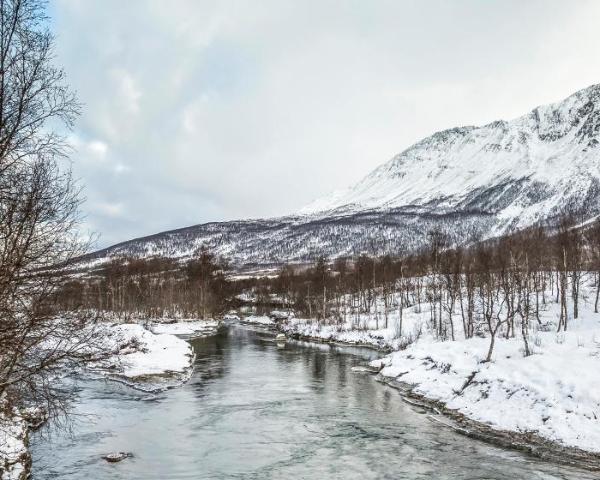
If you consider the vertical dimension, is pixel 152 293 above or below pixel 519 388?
above

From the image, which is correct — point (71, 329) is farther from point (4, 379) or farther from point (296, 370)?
point (296, 370)

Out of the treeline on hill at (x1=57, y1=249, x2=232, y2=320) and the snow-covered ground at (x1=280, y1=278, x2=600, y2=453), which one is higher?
the treeline on hill at (x1=57, y1=249, x2=232, y2=320)

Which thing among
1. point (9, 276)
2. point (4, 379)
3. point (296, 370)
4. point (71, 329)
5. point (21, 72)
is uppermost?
point (21, 72)

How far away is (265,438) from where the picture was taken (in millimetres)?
23703

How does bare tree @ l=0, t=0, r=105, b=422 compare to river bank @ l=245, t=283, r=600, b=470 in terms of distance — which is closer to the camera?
bare tree @ l=0, t=0, r=105, b=422

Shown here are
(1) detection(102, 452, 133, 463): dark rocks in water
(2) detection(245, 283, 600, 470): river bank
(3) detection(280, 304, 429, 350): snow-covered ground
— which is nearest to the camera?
(1) detection(102, 452, 133, 463): dark rocks in water

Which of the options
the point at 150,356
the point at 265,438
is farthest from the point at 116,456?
the point at 150,356

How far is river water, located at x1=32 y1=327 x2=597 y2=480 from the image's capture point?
19.1 metres

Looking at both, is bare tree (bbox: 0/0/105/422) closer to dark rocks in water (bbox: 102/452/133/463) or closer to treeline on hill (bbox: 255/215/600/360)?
dark rocks in water (bbox: 102/452/133/463)

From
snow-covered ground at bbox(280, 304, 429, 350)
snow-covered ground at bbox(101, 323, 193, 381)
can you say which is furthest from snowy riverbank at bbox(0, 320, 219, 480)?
snow-covered ground at bbox(280, 304, 429, 350)

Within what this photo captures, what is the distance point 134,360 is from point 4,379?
32925 millimetres

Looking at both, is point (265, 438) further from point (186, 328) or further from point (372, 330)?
point (186, 328)

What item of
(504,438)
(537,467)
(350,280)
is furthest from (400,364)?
(350,280)

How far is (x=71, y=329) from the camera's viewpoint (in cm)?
1139
